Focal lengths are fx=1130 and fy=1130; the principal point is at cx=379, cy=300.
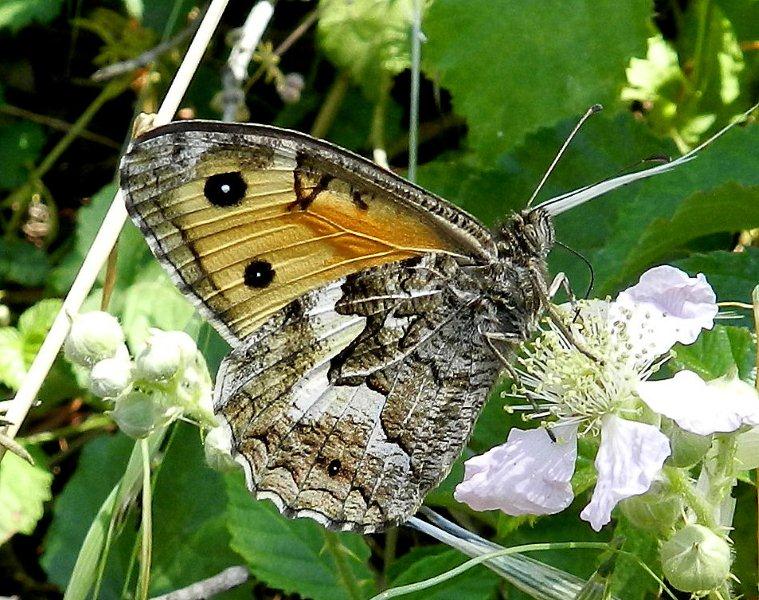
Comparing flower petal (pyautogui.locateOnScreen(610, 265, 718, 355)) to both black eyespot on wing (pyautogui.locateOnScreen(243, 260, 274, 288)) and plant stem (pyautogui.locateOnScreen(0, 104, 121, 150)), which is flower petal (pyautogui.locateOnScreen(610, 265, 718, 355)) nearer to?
black eyespot on wing (pyautogui.locateOnScreen(243, 260, 274, 288))

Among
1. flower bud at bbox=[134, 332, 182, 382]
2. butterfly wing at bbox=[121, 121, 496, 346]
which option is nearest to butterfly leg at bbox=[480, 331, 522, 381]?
butterfly wing at bbox=[121, 121, 496, 346]

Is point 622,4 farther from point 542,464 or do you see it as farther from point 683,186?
point 542,464

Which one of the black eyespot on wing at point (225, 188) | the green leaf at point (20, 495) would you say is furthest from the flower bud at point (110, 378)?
the green leaf at point (20, 495)

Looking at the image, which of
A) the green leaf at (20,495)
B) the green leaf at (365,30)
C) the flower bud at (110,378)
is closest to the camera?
the flower bud at (110,378)

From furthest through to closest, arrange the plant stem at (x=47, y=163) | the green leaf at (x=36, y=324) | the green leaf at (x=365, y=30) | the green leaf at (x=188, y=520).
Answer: the plant stem at (x=47, y=163) < the green leaf at (x=365, y=30) < the green leaf at (x=36, y=324) < the green leaf at (x=188, y=520)

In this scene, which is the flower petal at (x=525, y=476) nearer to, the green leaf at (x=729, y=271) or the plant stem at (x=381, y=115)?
the green leaf at (x=729, y=271)

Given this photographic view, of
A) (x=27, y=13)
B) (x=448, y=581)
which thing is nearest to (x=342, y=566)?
(x=448, y=581)
